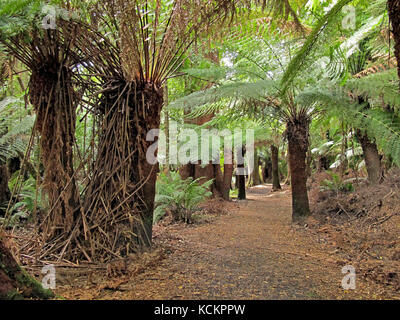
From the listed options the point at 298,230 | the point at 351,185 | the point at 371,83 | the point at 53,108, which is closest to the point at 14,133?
the point at 53,108

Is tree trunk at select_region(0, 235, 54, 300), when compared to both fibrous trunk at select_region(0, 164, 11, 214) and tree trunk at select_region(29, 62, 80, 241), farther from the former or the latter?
fibrous trunk at select_region(0, 164, 11, 214)

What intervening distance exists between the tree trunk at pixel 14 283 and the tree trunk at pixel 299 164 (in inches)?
140

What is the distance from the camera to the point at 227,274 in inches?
76.4

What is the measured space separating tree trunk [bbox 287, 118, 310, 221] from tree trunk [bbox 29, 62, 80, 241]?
3.18m

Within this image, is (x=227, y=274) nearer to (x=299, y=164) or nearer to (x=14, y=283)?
(x=14, y=283)

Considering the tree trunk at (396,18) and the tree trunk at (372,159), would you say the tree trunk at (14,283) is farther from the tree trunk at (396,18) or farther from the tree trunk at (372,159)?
the tree trunk at (372,159)

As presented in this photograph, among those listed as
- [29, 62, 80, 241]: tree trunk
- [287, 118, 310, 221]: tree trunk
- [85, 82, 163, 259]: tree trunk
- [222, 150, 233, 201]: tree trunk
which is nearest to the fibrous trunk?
[29, 62, 80, 241]: tree trunk

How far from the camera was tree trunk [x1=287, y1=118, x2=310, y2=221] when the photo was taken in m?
4.01

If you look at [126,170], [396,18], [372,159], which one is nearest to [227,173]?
[372,159]

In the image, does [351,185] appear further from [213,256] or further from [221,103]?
[213,256]

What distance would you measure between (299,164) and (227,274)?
2656 millimetres

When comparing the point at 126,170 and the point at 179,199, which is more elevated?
the point at 126,170

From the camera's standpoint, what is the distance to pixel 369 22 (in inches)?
123

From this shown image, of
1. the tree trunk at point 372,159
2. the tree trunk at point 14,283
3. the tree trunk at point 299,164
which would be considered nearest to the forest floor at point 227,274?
the tree trunk at point 14,283
